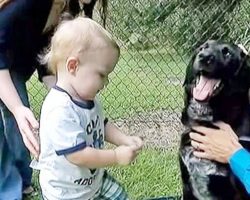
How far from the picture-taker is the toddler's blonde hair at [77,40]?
2.49m

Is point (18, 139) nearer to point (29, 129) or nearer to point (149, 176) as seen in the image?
point (29, 129)

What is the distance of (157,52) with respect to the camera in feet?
22.1

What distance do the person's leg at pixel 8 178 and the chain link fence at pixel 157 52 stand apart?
4.20ft

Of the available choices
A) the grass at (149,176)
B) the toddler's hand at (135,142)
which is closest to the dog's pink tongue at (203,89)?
the toddler's hand at (135,142)

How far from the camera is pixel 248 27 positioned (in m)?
6.09

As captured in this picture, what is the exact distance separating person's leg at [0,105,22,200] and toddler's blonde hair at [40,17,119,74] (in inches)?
42.7

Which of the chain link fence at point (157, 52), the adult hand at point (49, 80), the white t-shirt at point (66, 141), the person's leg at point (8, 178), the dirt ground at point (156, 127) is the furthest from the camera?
the chain link fence at point (157, 52)

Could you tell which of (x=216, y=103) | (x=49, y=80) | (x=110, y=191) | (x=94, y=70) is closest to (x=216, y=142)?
(x=216, y=103)

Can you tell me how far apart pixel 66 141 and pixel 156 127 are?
2.68 meters

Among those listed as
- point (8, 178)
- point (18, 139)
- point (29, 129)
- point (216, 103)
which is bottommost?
point (8, 178)

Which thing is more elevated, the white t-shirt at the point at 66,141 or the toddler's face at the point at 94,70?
the toddler's face at the point at 94,70

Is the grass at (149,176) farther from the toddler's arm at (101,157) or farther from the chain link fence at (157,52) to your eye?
the toddler's arm at (101,157)

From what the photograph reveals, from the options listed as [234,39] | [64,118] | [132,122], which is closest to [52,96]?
[64,118]

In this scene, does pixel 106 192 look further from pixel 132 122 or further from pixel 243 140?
pixel 132 122
